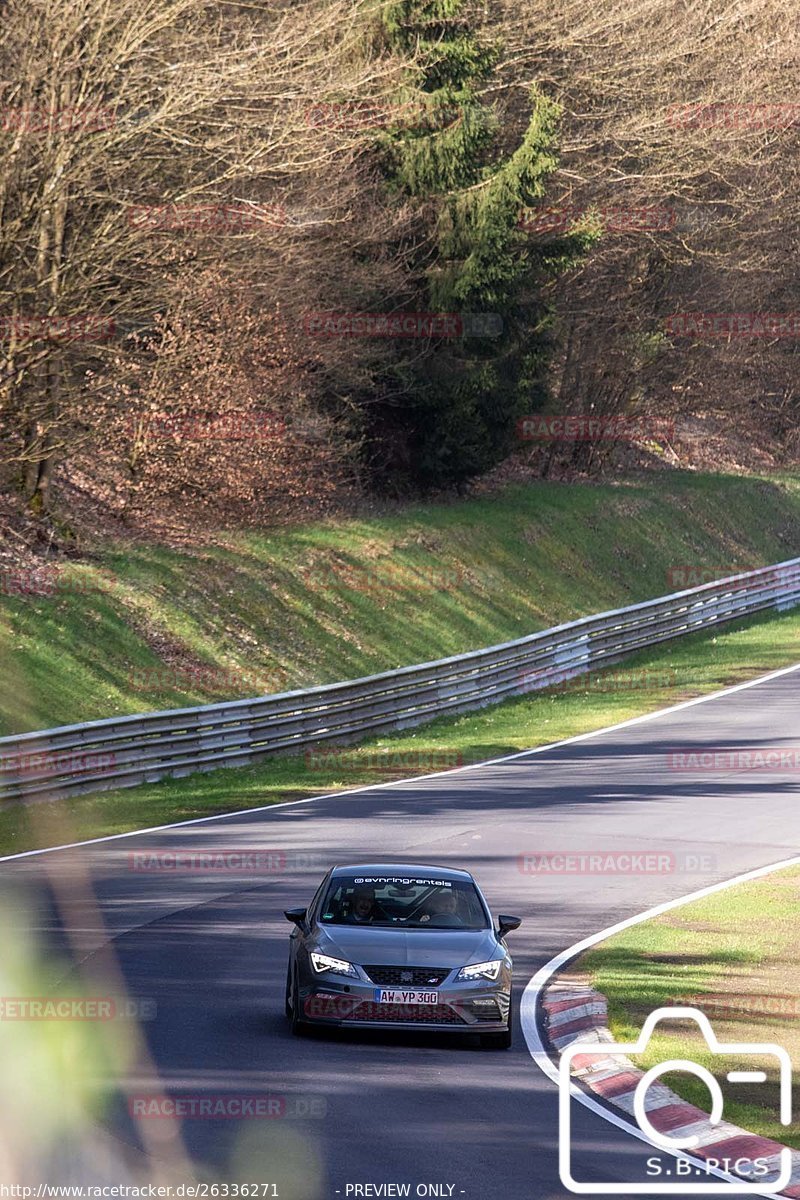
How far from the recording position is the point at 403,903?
13078mm

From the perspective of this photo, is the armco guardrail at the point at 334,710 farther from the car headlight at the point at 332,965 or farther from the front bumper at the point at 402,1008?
the front bumper at the point at 402,1008

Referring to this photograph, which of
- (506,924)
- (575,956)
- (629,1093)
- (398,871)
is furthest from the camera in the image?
(575,956)

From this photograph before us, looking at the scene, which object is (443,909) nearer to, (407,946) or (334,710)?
(407,946)

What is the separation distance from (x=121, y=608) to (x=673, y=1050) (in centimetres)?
2026

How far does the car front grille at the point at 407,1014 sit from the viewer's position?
1183 cm

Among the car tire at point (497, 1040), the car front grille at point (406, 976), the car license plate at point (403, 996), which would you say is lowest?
the car tire at point (497, 1040)

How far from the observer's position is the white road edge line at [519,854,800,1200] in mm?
9781

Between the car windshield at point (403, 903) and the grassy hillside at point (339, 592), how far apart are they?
13463mm

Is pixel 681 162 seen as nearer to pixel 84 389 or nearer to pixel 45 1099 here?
pixel 84 389

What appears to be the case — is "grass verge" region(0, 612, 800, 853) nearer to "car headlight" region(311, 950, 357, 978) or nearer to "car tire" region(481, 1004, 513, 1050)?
"car headlight" region(311, 950, 357, 978)

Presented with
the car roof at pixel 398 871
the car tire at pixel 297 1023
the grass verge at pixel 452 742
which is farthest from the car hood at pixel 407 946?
the grass verge at pixel 452 742

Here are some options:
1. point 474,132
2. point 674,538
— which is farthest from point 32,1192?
point 674,538

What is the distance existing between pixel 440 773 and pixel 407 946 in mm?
15461

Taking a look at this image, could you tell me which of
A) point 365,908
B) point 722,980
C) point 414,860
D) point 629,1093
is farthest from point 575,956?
point 629,1093
